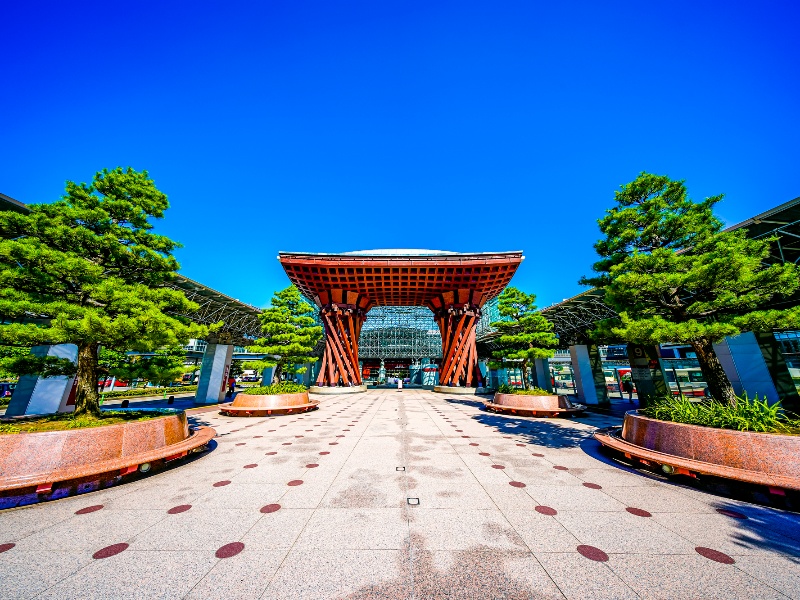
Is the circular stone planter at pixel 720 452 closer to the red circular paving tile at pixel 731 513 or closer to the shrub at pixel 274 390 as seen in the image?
the red circular paving tile at pixel 731 513

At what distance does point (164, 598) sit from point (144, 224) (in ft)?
27.0

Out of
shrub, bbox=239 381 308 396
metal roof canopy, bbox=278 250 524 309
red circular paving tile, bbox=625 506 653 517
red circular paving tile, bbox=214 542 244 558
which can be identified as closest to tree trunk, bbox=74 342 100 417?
red circular paving tile, bbox=214 542 244 558

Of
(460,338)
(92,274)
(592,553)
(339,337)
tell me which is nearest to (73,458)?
(92,274)

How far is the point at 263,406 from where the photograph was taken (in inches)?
526

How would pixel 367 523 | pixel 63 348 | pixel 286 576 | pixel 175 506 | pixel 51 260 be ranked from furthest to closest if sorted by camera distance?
1. pixel 63 348
2. pixel 51 260
3. pixel 175 506
4. pixel 367 523
5. pixel 286 576

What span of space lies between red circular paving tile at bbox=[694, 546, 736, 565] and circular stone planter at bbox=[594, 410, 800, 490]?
7.03 feet

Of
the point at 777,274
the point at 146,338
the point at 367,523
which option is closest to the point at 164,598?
the point at 367,523

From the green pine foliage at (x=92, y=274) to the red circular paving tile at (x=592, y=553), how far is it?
26.4ft

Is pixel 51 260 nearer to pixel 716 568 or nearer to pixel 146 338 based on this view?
pixel 146 338

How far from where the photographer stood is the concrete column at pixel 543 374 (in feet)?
78.8

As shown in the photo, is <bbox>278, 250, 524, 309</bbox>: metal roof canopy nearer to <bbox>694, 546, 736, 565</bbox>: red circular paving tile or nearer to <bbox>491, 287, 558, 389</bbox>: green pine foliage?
<bbox>491, 287, 558, 389</bbox>: green pine foliage

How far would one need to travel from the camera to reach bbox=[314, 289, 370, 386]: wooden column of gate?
94.5ft

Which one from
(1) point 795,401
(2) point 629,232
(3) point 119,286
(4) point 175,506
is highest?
(2) point 629,232

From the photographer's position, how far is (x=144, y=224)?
7.54m
